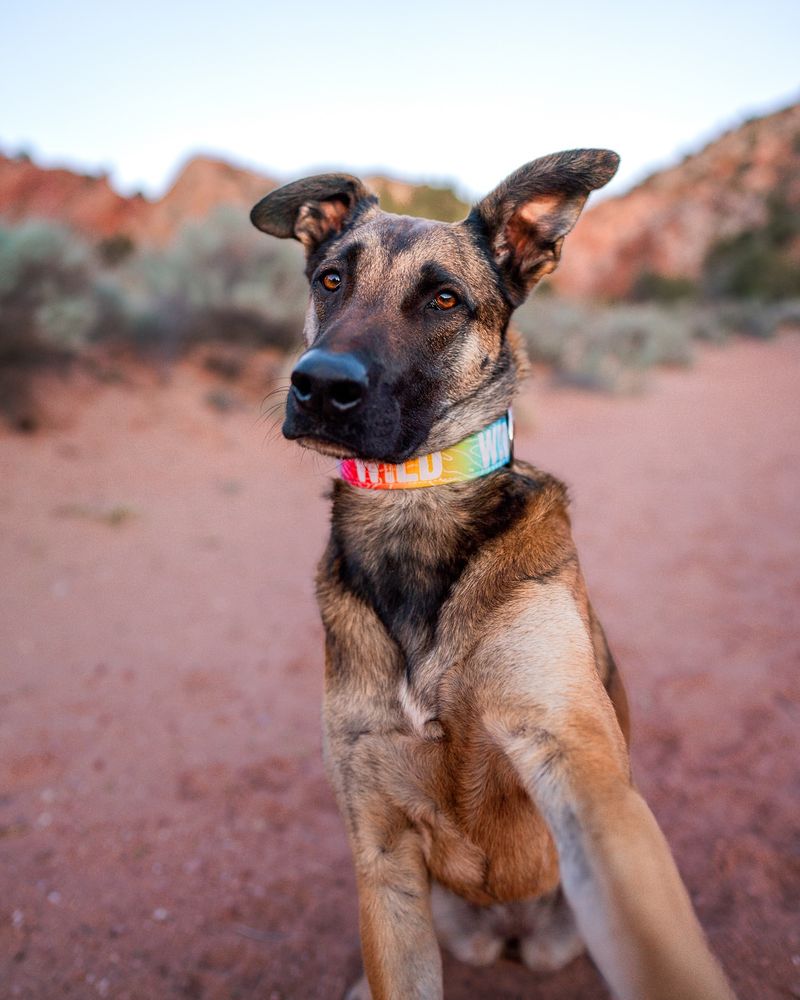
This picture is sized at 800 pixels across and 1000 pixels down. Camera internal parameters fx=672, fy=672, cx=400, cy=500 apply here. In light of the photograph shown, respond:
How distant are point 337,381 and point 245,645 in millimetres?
3245

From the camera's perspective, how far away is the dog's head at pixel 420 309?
6.68ft

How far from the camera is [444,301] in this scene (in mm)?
2449

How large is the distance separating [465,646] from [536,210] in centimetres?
170

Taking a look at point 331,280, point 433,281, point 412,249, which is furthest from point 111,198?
point 433,281

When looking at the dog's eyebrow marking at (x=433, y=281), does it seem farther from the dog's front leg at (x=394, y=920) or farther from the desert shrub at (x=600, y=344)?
the desert shrub at (x=600, y=344)

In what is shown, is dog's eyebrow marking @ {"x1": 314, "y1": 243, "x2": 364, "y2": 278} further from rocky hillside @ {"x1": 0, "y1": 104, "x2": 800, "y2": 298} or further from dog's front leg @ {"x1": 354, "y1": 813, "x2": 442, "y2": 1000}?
→ rocky hillside @ {"x1": 0, "y1": 104, "x2": 800, "y2": 298}

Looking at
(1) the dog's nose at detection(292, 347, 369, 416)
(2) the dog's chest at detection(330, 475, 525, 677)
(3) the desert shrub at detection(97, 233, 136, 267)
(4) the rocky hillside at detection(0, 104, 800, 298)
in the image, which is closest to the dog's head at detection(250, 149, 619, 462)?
(1) the dog's nose at detection(292, 347, 369, 416)

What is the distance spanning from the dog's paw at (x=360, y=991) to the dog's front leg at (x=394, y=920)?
18.7 inches

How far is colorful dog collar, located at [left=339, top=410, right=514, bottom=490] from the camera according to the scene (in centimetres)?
223

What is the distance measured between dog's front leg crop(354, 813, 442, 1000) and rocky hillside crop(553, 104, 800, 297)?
93.8 ft

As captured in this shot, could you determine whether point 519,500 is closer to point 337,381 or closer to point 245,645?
point 337,381

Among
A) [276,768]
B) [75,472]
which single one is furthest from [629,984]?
[75,472]

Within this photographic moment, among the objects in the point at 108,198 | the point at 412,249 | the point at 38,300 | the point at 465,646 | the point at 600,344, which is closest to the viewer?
the point at 465,646

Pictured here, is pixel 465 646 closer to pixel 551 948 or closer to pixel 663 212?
pixel 551 948
